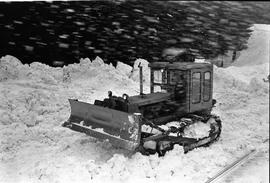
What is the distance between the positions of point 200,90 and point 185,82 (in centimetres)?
47

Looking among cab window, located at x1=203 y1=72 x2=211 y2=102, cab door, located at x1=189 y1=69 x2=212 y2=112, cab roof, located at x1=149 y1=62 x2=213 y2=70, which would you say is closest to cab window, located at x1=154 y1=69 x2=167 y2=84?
cab roof, located at x1=149 y1=62 x2=213 y2=70

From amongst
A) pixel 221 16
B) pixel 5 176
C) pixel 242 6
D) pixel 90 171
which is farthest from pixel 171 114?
pixel 242 6

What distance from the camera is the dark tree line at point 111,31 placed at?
215 inches

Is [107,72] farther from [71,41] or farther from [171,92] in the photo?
[171,92]

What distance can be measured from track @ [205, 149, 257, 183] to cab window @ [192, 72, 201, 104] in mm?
1516

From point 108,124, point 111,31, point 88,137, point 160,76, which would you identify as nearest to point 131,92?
point 111,31

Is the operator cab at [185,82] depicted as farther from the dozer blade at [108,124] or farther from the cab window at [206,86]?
the dozer blade at [108,124]

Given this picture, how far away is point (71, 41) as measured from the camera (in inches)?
378

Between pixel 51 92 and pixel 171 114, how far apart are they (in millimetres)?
3954

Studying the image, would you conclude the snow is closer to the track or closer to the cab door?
the track

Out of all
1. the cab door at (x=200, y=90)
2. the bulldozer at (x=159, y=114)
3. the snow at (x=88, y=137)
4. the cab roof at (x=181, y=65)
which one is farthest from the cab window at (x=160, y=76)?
the snow at (x=88, y=137)

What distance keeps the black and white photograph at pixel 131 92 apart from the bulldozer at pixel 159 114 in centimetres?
2

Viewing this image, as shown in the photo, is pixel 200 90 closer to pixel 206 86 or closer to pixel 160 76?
pixel 206 86

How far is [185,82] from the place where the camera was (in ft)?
22.2
